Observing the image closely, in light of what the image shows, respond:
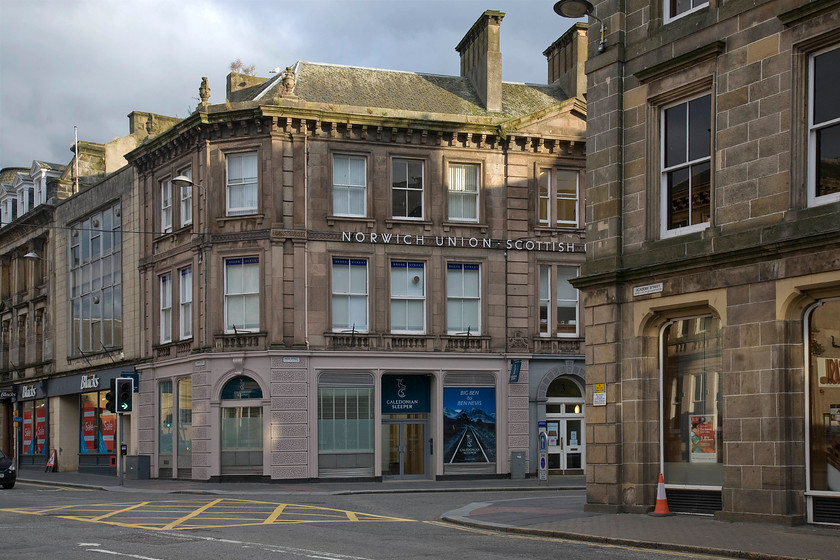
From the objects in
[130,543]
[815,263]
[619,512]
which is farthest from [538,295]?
[130,543]

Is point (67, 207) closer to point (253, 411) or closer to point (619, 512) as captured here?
point (253, 411)

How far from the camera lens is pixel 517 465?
34.6 metres

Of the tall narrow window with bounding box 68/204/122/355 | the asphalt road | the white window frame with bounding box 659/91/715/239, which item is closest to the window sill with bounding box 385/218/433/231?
the asphalt road

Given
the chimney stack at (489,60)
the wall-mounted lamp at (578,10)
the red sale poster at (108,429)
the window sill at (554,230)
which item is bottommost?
the red sale poster at (108,429)

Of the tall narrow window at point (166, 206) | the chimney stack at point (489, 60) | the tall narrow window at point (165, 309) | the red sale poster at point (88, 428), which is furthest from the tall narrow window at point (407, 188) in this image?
the red sale poster at point (88, 428)

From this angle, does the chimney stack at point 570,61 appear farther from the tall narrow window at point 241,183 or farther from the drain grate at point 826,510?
the drain grate at point 826,510

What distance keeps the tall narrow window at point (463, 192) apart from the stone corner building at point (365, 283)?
0.23 feet

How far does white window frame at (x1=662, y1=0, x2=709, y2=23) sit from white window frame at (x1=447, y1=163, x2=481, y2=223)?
1639 centimetres

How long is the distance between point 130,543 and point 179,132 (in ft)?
73.3

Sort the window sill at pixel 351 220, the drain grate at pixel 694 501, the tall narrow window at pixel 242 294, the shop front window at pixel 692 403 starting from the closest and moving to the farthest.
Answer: the drain grate at pixel 694 501 → the shop front window at pixel 692 403 → the tall narrow window at pixel 242 294 → the window sill at pixel 351 220

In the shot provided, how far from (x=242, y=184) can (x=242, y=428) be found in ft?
26.3

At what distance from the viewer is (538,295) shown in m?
35.7

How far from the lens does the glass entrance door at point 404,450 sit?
112 feet

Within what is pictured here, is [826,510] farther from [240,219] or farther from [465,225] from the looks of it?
[240,219]
